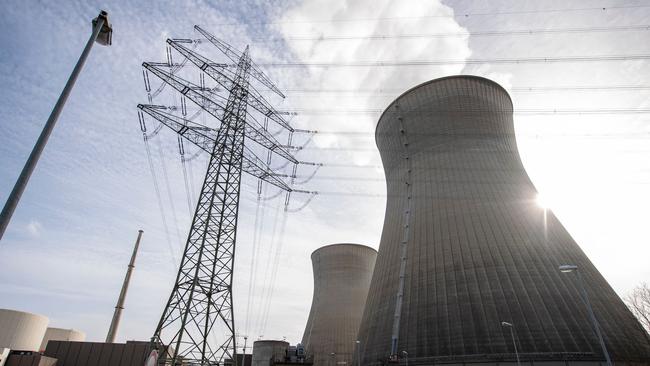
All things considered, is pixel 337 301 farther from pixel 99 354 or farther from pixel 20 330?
pixel 20 330

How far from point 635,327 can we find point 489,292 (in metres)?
6.35

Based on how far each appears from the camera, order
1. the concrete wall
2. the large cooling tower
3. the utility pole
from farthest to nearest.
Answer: the utility pole, the concrete wall, the large cooling tower

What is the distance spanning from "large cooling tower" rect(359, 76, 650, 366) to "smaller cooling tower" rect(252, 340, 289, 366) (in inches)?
622

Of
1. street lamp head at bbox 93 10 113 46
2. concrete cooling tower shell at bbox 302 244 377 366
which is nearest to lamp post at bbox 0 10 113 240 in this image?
street lamp head at bbox 93 10 113 46

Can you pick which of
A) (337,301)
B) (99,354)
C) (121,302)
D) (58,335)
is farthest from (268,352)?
(58,335)

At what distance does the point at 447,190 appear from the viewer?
19.8m

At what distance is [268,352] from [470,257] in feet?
78.9

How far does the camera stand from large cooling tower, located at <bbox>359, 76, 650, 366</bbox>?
48.1 feet

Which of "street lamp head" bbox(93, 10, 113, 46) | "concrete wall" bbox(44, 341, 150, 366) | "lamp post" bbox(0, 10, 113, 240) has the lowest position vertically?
Result: "concrete wall" bbox(44, 341, 150, 366)

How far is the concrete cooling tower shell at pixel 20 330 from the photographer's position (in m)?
53.0

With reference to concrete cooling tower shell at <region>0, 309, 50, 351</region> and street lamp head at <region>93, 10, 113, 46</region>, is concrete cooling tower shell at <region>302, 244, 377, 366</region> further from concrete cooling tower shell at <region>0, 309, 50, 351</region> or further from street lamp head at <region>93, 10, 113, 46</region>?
concrete cooling tower shell at <region>0, 309, 50, 351</region>

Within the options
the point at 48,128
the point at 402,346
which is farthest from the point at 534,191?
the point at 48,128

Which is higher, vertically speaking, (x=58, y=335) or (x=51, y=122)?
(x=58, y=335)

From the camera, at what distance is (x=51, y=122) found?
571cm
